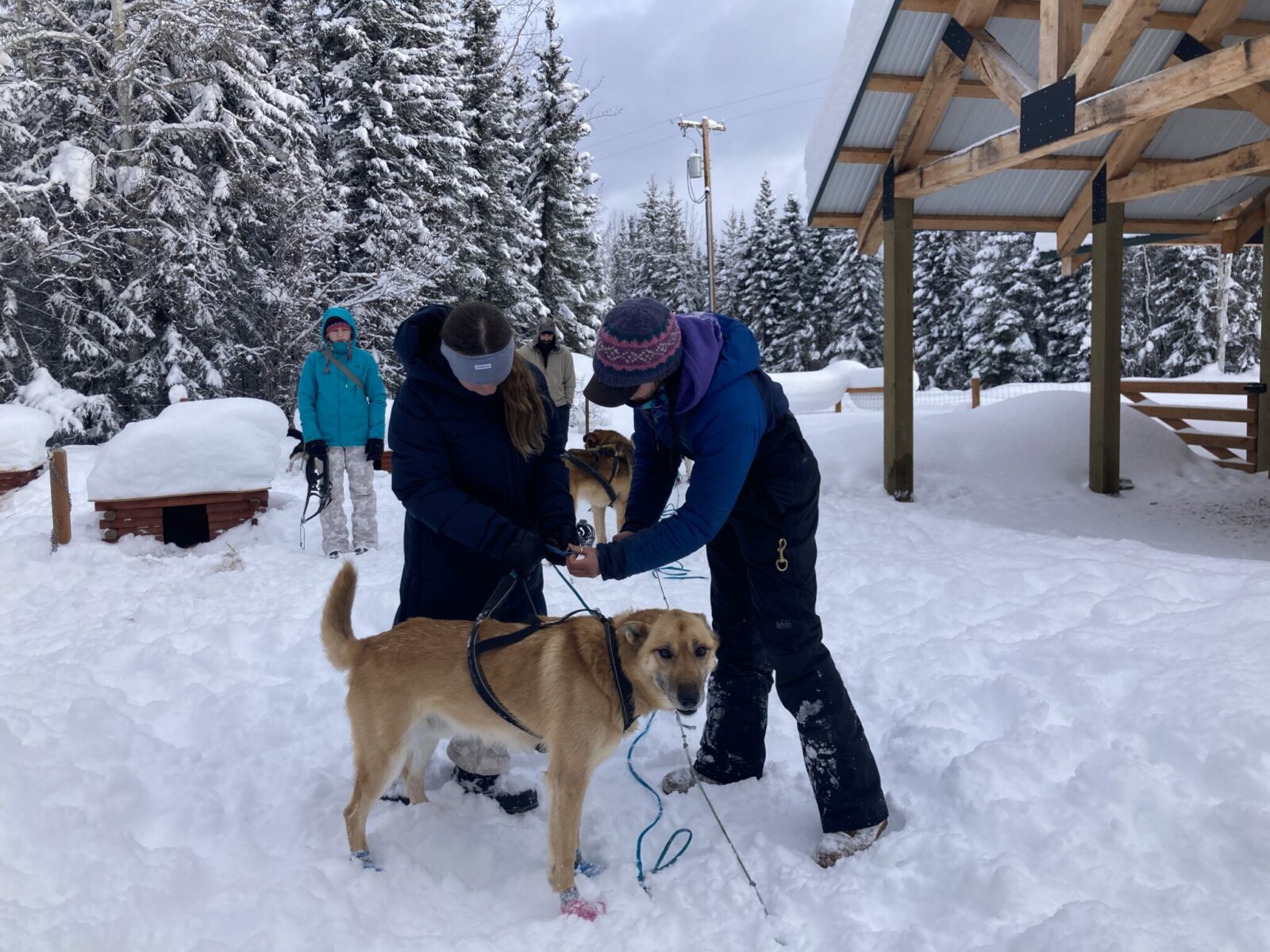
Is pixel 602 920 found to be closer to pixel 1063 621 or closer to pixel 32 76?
pixel 1063 621

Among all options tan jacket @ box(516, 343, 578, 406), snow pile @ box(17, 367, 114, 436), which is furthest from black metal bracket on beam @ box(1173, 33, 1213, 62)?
snow pile @ box(17, 367, 114, 436)

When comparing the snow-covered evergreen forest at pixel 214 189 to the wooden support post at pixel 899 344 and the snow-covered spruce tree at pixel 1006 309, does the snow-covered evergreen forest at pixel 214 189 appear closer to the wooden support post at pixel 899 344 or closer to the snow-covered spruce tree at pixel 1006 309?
→ the wooden support post at pixel 899 344

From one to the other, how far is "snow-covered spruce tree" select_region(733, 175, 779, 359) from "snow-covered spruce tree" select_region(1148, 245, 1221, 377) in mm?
15497

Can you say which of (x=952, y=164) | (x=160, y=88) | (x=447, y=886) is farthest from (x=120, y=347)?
(x=447, y=886)

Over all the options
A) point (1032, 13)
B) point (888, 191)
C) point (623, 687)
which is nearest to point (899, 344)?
point (888, 191)

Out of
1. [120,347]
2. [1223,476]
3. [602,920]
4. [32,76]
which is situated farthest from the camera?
[120,347]

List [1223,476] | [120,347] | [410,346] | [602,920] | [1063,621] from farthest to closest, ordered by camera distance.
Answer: [120,347]
[1223,476]
[1063,621]
[410,346]
[602,920]

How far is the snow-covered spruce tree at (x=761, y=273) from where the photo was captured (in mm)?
37812

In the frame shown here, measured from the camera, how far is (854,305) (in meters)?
35.5

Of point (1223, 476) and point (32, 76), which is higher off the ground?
point (32, 76)

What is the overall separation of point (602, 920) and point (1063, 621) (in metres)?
3.11

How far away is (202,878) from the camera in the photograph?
263cm

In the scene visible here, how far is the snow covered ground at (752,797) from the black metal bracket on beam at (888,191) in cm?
426

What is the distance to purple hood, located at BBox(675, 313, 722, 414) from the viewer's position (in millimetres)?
2543
